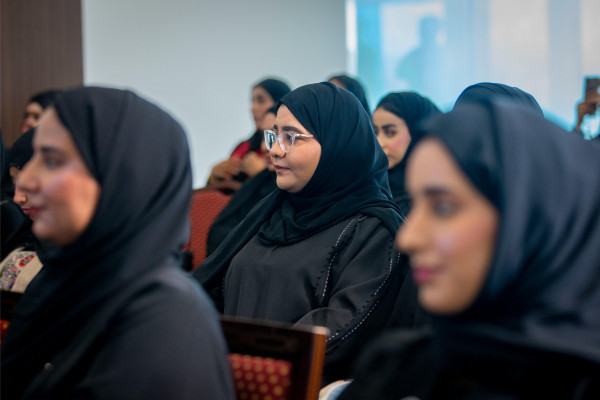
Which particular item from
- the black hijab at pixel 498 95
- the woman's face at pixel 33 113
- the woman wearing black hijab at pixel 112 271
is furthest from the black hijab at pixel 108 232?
the woman's face at pixel 33 113

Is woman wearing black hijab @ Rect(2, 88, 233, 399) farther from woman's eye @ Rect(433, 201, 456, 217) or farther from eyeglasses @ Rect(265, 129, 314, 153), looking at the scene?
eyeglasses @ Rect(265, 129, 314, 153)

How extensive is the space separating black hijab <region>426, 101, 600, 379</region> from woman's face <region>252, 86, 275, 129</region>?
3326 mm

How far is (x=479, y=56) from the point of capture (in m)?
4.77

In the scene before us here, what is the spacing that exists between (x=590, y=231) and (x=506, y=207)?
0.16m

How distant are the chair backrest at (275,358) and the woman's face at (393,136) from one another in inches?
80.2

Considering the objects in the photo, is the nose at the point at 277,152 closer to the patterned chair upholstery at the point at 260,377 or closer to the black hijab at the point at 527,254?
the patterned chair upholstery at the point at 260,377

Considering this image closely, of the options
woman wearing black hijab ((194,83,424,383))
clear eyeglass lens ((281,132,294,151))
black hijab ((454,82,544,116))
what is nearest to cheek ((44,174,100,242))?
woman wearing black hijab ((194,83,424,383))

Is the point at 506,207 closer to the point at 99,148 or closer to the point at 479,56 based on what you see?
the point at 99,148

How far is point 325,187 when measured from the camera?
7.44 ft

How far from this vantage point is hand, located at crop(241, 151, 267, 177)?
12.9 feet

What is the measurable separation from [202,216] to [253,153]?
679 mm

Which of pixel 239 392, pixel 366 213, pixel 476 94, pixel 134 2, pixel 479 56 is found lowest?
pixel 239 392

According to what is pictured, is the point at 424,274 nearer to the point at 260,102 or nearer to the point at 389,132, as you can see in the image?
the point at 389,132

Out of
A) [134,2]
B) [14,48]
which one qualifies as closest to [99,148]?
[14,48]
